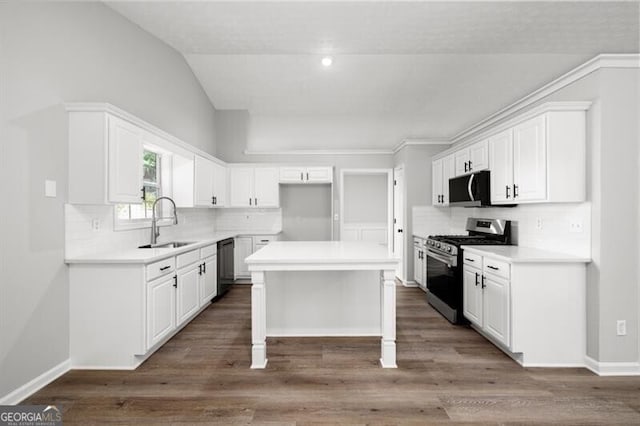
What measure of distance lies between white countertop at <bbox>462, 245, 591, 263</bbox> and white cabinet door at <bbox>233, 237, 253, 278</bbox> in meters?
3.72

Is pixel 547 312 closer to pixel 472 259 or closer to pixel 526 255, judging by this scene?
pixel 526 255

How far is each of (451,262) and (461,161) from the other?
4.95ft

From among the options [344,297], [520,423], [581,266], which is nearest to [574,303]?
[581,266]

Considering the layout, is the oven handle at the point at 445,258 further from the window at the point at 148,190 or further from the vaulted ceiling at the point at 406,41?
the window at the point at 148,190

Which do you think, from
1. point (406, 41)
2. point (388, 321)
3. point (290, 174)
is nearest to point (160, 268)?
point (388, 321)

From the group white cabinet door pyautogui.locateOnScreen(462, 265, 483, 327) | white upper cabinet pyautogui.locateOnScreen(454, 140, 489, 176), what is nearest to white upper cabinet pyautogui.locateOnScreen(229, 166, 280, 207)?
white upper cabinet pyautogui.locateOnScreen(454, 140, 489, 176)

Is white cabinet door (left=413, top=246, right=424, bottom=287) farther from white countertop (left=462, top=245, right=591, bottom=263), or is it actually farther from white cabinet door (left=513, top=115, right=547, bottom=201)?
white cabinet door (left=513, top=115, right=547, bottom=201)

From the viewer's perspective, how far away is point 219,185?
5551 millimetres

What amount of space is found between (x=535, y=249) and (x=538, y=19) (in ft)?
7.33

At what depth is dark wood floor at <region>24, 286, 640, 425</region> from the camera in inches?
80.9

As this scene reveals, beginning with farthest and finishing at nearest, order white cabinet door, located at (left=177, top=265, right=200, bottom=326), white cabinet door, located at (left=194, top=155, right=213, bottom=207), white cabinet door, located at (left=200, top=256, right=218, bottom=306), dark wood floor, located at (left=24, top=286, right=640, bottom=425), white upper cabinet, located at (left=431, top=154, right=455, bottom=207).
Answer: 1. white upper cabinet, located at (left=431, top=154, right=455, bottom=207)
2. white cabinet door, located at (left=194, top=155, right=213, bottom=207)
3. white cabinet door, located at (left=200, top=256, right=218, bottom=306)
4. white cabinet door, located at (left=177, top=265, right=200, bottom=326)
5. dark wood floor, located at (left=24, top=286, right=640, bottom=425)

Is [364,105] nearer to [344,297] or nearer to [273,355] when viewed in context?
[344,297]

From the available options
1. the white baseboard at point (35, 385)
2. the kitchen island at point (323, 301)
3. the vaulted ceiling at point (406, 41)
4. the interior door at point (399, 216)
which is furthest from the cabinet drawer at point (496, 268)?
the white baseboard at point (35, 385)

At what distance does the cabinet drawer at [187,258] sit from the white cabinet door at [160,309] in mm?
232
